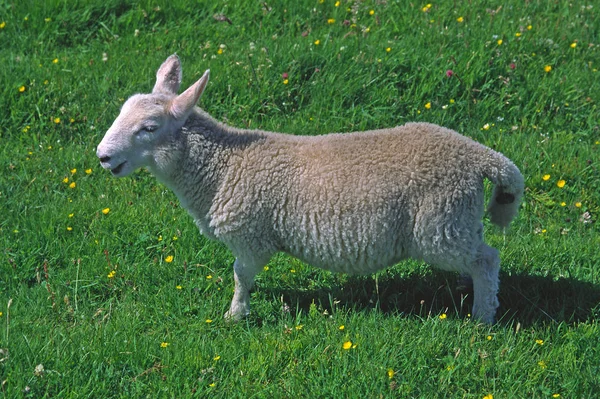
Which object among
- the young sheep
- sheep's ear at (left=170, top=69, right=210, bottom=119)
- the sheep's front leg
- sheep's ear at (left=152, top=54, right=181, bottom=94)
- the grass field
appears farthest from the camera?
sheep's ear at (left=152, top=54, right=181, bottom=94)

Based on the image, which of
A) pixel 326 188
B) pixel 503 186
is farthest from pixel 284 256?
pixel 503 186

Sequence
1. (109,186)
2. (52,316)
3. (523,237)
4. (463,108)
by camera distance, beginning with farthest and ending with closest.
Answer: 1. (463,108)
2. (109,186)
3. (523,237)
4. (52,316)

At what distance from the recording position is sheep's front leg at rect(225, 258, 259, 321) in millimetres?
5258

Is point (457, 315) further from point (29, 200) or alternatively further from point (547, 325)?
point (29, 200)

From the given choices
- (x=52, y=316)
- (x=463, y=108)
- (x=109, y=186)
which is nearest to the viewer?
(x=52, y=316)

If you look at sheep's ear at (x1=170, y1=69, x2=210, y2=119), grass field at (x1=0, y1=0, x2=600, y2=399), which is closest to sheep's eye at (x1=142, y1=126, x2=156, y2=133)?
sheep's ear at (x1=170, y1=69, x2=210, y2=119)

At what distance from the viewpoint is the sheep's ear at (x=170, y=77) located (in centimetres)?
549

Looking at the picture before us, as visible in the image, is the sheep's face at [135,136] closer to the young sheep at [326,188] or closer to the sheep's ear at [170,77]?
the young sheep at [326,188]

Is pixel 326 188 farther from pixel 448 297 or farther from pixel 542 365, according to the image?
pixel 542 365

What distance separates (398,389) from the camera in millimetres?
4520

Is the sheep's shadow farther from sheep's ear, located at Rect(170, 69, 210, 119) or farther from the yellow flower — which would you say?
sheep's ear, located at Rect(170, 69, 210, 119)

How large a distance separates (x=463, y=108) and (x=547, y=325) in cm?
264

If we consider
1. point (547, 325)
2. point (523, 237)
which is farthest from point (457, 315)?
point (523, 237)

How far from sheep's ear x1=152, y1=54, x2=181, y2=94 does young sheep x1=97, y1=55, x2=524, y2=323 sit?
0.65 feet
